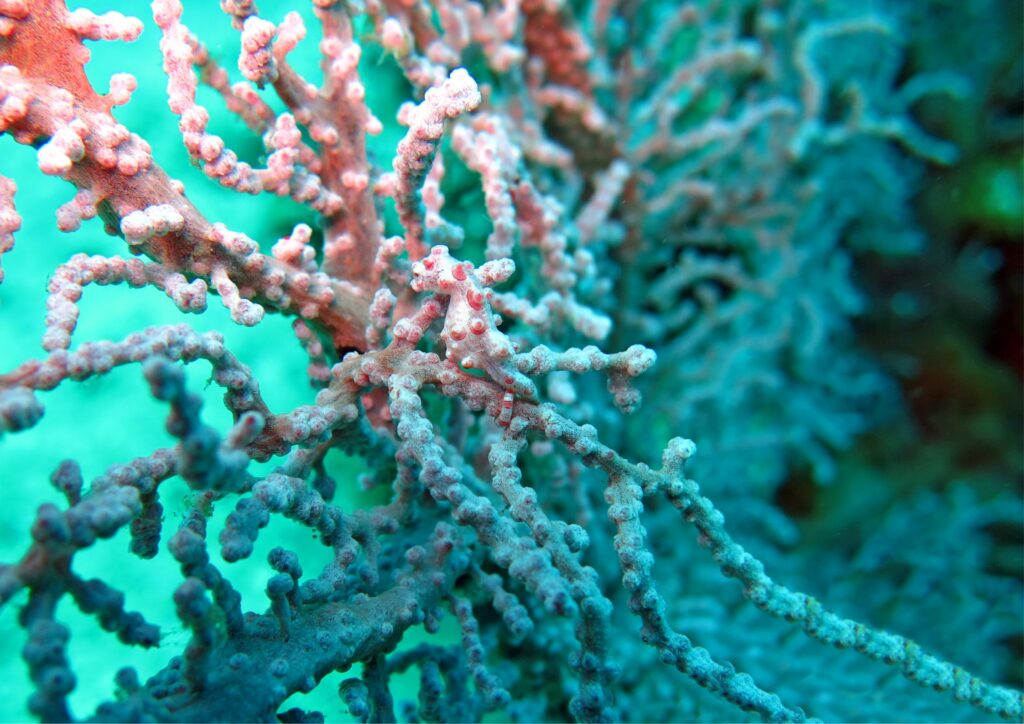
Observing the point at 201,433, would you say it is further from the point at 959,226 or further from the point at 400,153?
the point at 959,226

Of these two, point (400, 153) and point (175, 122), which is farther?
point (175, 122)

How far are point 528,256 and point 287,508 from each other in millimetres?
968

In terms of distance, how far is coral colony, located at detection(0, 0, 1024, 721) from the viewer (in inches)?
41.3

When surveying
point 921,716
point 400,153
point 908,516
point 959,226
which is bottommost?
point 400,153

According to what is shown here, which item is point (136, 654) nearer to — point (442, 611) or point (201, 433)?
point (442, 611)

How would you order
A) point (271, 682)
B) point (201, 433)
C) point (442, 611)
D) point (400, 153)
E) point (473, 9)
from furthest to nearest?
point (473, 9) < point (442, 611) < point (400, 153) < point (271, 682) < point (201, 433)

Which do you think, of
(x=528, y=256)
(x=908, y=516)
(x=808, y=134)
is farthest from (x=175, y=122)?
(x=908, y=516)

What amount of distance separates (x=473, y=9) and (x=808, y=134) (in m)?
1.43

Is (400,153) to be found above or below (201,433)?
above

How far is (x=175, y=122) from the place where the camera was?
1.58 metres

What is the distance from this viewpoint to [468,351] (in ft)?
3.73

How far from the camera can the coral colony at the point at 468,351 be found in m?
1.05

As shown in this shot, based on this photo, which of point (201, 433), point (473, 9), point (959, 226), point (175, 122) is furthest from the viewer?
point (959, 226)

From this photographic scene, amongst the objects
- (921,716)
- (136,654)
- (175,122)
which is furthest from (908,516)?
(175,122)
